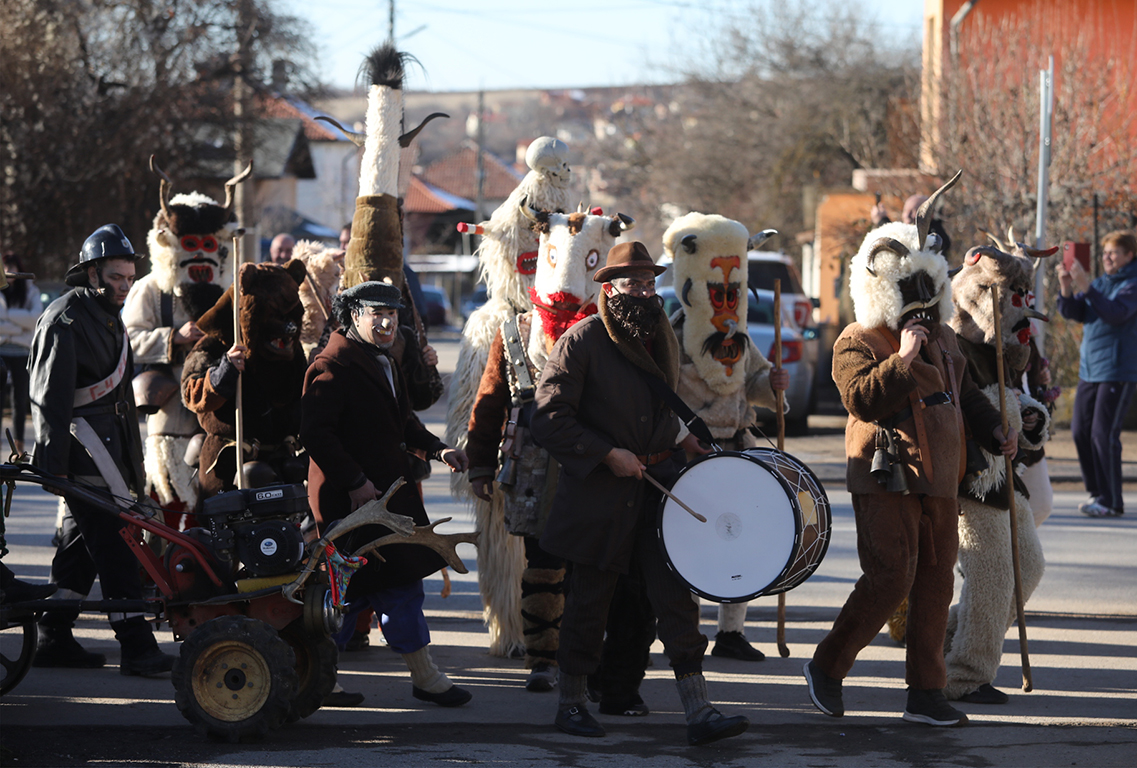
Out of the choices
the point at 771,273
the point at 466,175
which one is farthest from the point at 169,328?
the point at 466,175

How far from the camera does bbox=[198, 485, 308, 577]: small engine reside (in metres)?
5.14

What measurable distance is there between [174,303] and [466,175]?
72.5m

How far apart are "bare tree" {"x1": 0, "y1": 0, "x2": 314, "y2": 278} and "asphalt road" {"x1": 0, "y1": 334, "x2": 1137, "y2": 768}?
13.7m

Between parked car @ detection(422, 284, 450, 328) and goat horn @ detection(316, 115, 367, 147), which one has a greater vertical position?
goat horn @ detection(316, 115, 367, 147)

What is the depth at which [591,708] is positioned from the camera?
5660 millimetres

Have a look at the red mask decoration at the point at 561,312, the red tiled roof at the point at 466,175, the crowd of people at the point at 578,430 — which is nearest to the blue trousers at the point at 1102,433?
the crowd of people at the point at 578,430

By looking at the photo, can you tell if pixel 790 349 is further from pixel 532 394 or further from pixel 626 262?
pixel 626 262

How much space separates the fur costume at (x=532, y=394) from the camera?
597 cm

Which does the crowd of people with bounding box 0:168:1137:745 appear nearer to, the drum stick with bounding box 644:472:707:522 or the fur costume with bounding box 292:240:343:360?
the drum stick with bounding box 644:472:707:522

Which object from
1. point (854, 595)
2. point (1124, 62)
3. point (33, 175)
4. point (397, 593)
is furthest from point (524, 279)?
point (1124, 62)

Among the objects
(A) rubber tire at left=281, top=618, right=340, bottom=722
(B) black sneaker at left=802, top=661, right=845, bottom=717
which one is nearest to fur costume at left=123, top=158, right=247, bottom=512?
(A) rubber tire at left=281, top=618, right=340, bottom=722

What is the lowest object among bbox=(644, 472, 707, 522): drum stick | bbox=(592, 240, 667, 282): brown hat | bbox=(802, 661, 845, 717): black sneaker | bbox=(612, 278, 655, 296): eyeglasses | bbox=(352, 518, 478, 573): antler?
bbox=(802, 661, 845, 717): black sneaker

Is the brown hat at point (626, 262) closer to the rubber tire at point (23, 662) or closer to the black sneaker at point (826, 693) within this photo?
the black sneaker at point (826, 693)

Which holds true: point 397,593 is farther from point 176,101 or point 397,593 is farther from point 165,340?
point 176,101
